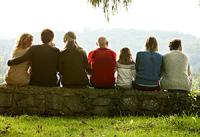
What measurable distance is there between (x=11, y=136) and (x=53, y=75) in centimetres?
333

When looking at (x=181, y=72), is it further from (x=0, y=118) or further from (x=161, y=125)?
(x=0, y=118)

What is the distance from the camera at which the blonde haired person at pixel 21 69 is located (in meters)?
9.93

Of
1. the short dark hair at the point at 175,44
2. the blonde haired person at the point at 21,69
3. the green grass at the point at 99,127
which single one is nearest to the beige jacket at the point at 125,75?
the short dark hair at the point at 175,44

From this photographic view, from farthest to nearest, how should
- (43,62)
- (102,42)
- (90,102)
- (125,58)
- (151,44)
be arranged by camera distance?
(125,58) < (102,42) < (151,44) < (43,62) < (90,102)

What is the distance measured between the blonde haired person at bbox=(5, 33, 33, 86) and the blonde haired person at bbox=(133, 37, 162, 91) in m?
2.40

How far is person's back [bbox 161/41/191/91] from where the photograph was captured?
10.3 meters

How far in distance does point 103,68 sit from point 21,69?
179 cm

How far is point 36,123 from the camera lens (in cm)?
824

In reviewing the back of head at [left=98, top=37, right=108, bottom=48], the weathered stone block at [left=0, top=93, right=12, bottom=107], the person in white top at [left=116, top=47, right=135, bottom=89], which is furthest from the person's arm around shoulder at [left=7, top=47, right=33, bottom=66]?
the person in white top at [left=116, top=47, right=135, bottom=89]

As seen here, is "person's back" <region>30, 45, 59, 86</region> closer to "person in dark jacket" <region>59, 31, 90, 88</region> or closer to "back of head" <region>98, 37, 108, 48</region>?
"person in dark jacket" <region>59, 31, 90, 88</region>

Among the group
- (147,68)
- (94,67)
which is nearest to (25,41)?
(94,67)

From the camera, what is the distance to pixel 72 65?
1016 cm

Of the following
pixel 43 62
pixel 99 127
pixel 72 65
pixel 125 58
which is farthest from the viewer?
pixel 125 58

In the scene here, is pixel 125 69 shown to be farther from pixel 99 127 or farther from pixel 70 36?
pixel 99 127
